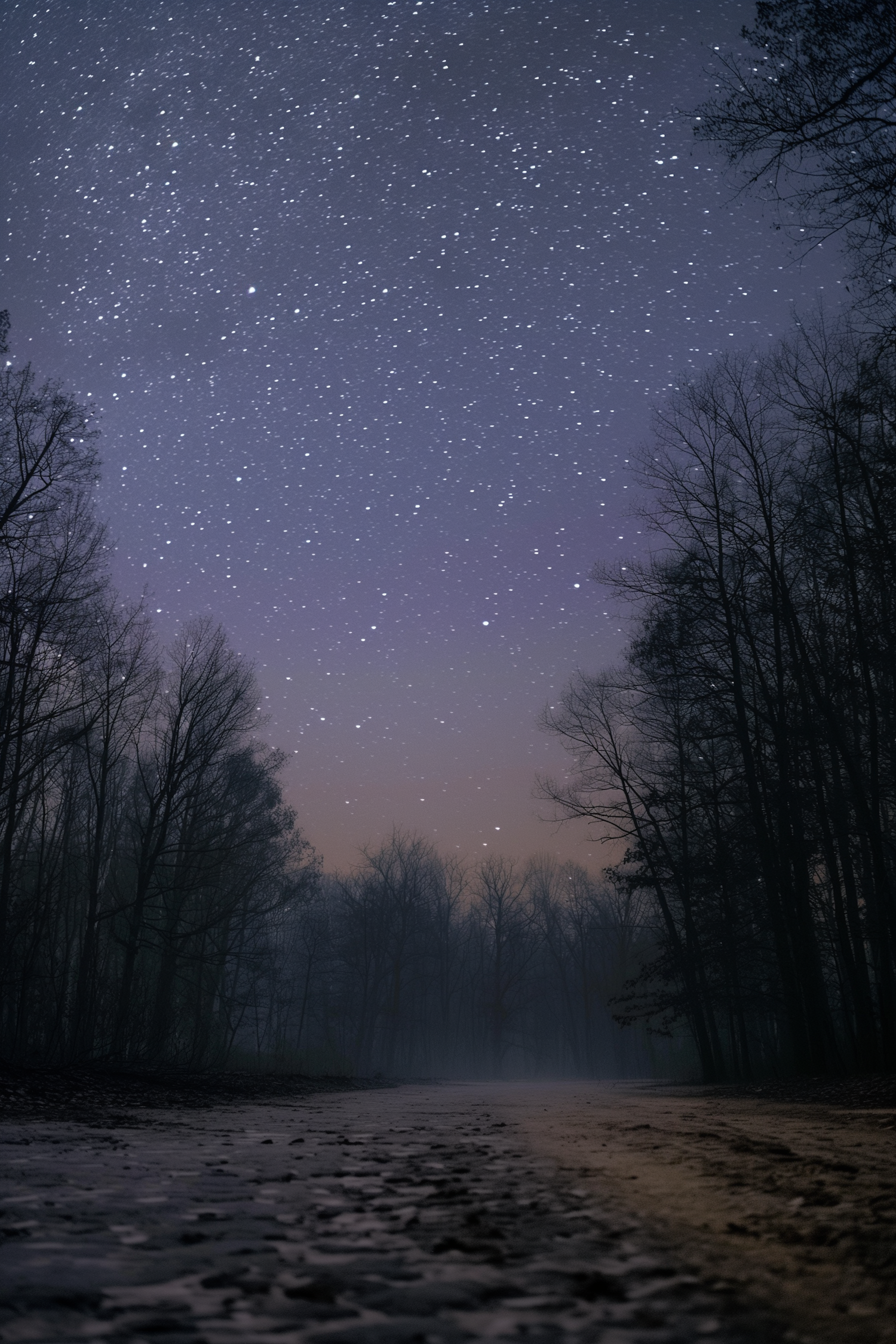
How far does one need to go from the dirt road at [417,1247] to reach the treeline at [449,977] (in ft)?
149

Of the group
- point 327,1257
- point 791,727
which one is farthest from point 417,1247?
point 791,727

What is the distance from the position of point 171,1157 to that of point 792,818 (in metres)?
14.8

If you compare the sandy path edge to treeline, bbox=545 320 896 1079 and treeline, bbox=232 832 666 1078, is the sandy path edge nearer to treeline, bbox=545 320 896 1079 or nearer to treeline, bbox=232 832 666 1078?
treeline, bbox=545 320 896 1079

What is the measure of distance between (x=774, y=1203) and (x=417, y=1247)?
1.54 m

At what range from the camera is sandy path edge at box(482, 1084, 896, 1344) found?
2.08 meters

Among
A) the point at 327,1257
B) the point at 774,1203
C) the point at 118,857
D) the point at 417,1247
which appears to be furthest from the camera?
the point at 118,857

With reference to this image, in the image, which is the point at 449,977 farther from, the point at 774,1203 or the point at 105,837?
the point at 774,1203

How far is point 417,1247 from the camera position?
8.85ft

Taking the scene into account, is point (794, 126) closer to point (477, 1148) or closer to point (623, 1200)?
point (623, 1200)

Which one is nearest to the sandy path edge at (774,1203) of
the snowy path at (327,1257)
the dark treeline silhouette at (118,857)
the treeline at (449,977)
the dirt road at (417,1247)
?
the dirt road at (417,1247)

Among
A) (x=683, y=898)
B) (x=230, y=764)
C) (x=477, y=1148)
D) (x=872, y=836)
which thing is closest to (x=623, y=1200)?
(x=477, y=1148)

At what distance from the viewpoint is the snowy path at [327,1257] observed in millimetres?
1900

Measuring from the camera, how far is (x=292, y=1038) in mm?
65625

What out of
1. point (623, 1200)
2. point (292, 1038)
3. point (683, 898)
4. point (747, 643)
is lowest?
point (292, 1038)
